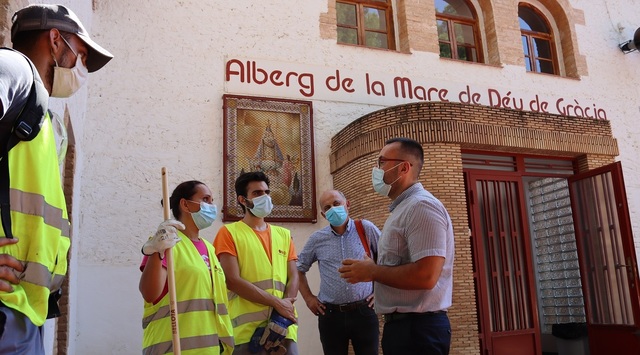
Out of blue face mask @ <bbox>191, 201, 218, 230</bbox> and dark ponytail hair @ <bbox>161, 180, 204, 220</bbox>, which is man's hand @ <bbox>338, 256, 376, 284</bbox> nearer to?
blue face mask @ <bbox>191, 201, 218, 230</bbox>

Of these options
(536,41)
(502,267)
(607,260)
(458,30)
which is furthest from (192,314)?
(536,41)

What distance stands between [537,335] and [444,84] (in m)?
4.29

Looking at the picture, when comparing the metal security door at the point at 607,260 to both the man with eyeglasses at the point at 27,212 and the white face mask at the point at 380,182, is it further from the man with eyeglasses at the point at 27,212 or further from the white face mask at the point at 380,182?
the man with eyeglasses at the point at 27,212

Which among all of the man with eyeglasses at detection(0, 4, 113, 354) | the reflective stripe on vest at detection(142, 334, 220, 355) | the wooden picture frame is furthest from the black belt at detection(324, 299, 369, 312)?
the wooden picture frame

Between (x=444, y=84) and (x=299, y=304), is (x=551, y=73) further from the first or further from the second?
(x=299, y=304)

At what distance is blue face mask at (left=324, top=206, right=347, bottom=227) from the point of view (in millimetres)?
4719

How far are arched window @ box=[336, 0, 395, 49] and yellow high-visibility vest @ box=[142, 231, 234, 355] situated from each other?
6.88 metres

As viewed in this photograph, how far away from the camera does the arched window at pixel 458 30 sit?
1008 cm

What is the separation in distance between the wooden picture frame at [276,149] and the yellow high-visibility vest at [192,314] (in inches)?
181

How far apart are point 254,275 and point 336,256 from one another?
118cm

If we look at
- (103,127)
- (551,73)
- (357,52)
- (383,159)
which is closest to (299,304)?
(103,127)

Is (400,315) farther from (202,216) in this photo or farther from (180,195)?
(180,195)

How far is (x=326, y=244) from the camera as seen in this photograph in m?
4.85

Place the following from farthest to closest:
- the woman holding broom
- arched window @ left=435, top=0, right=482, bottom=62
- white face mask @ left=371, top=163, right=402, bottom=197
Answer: arched window @ left=435, top=0, right=482, bottom=62 → white face mask @ left=371, top=163, right=402, bottom=197 → the woman holding broom
